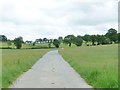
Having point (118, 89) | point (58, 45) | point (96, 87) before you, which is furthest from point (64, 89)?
point (58, 45)

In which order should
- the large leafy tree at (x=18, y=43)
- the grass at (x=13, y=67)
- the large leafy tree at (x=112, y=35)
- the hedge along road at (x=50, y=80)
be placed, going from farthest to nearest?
1. the large leafy tree at (x=112, y=35)
2. the large leafy tree at (x=18, y=43)
3. the grass at (x=13, y=67)
4. the hedge along road at (x=50, y=80)

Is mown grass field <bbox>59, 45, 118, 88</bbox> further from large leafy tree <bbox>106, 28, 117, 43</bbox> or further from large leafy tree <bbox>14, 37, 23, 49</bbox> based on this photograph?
large leafy tree <bbox>106, 28, 117, 43</bbox>

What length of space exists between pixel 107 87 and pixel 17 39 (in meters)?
176

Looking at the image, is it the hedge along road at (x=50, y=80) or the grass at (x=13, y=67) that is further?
the grass at (x=13, y=67)

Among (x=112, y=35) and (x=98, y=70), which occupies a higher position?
(x=112, y=35)

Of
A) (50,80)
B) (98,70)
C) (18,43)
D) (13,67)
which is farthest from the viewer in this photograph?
(18,43)

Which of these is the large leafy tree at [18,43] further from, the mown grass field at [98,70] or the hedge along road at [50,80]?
the hedge along road at [50,80]

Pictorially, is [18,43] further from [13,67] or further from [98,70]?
[98,70]

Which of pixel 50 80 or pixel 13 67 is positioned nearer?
pixel 50 80

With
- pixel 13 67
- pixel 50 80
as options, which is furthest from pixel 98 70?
pixel 13 67

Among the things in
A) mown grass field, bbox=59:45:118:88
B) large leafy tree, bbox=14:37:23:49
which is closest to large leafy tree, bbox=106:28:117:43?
large leafy tree, bbox=14:37:23:49

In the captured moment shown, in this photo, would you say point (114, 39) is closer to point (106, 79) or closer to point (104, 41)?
point (104, 41)

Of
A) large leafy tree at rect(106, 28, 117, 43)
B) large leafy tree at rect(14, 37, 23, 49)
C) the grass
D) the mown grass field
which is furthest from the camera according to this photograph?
large leafy tree at rect(106, 28, 117, 43)

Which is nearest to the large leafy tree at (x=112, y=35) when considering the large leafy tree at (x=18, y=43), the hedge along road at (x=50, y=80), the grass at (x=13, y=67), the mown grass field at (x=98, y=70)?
the large leafy tree at (x=18, y=43)
